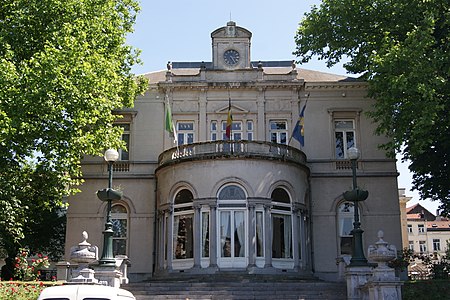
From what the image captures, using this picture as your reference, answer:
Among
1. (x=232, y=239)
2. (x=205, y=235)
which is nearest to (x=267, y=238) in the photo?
(x=232, y=239)

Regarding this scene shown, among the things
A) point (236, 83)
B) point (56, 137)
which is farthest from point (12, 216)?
point (236, 83)

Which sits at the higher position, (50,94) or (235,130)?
(235,130)

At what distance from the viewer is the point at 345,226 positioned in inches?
1163

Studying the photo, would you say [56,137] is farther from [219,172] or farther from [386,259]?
[386,259]

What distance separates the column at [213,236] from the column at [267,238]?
7.18 ft

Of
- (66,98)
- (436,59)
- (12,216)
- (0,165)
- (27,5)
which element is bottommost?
(12,216)

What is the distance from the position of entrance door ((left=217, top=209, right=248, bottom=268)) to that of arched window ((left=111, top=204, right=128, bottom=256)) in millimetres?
5939

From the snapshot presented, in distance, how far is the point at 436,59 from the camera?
22297mm

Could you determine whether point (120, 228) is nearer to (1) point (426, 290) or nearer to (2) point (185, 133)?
(2) point (185, 133)

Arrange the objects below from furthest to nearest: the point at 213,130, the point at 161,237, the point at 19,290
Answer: the point at 213,130 < the point at 161,237 < the point at 19,290

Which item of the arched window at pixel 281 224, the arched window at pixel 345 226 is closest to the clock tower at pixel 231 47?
the arched window at pixel 281 224

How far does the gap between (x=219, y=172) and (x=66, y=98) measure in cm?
766

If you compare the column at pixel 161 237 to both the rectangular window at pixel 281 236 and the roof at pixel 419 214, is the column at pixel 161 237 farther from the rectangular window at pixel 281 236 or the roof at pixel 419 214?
the roof at pixel 419 214

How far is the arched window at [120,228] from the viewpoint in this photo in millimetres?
29281
